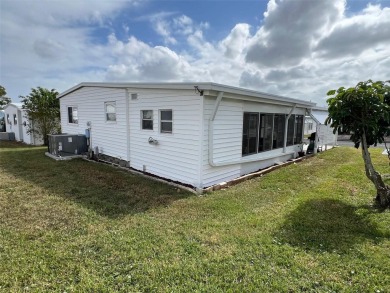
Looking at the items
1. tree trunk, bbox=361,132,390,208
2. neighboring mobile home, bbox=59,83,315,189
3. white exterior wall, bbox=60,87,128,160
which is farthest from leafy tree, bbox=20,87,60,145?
tree trunk, bbox=361,132,390,208

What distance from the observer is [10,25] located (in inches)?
336

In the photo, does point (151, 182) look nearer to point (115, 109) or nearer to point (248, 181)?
point (248, 181)

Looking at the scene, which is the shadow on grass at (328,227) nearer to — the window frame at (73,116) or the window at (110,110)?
the window at (110,110)

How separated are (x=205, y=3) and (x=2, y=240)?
929 cm

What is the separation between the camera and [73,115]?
11.7m

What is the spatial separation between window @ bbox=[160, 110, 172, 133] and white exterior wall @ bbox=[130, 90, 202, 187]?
0.11 meters

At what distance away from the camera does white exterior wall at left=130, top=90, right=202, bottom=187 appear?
235 inches

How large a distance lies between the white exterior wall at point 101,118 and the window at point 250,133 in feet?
13.8

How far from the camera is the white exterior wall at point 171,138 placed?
5.98 meters

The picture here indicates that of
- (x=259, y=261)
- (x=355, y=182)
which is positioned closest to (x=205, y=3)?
(x=355, y=182)

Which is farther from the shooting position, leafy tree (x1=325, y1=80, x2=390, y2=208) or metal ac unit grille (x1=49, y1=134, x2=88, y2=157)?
metal ac unit grille (x1=49, y1=134, x2=88, y2=157)

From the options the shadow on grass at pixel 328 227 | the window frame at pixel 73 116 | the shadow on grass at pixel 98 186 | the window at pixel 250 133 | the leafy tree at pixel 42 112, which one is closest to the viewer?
the shadow on grass at pixel 328 227

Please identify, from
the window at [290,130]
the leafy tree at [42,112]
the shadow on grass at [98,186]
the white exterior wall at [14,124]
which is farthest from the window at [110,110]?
the white exterior wall at [14,124]

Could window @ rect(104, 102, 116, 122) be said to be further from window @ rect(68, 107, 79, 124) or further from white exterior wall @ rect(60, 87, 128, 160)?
window @ rect(68, 107, 79, 124)
